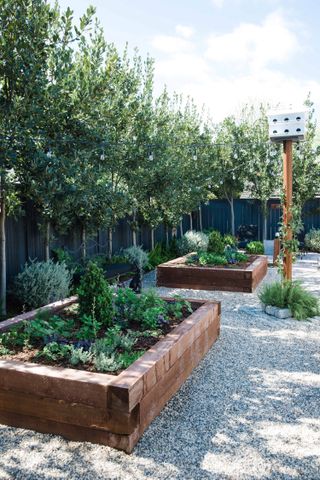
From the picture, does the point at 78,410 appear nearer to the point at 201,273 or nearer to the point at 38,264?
the point at 38,264

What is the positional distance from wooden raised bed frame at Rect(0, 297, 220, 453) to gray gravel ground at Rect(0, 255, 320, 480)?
3.7 inches

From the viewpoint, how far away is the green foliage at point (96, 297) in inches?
182

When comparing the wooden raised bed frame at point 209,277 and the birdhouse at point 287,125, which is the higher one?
the birdhouse at point 287,125

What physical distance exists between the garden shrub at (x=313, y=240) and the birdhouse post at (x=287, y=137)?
9.95 meters

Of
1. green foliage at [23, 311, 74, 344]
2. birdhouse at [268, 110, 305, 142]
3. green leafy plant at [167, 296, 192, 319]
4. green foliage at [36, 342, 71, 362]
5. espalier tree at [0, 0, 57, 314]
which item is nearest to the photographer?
green foliage at [36, 342, 71, 362]

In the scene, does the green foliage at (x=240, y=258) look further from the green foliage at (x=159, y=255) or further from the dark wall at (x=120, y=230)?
the green foliage at (x=159, y=255)

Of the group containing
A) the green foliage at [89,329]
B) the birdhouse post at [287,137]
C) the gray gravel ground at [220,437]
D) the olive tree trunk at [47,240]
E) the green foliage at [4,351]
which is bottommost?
the gray gravel ground at [220,437]

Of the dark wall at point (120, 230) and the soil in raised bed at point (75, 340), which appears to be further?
the dark wall at point (120, 230)

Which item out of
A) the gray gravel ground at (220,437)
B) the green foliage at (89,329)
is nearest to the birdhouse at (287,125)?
the gray gravel ground at (220,437)

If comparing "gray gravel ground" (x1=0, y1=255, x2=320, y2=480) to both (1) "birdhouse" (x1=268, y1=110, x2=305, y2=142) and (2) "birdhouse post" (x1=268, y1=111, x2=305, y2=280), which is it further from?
(1) "birdhouse" (x1=268, y1=110, x2=305, y2=142)

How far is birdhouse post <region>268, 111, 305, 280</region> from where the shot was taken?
7.02 metres

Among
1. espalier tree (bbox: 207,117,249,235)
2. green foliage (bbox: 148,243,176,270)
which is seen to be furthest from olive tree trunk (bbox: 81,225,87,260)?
espalier tree (bbox: 207,117,249,235)

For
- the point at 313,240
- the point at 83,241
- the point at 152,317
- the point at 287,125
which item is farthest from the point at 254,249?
the point at 152,317

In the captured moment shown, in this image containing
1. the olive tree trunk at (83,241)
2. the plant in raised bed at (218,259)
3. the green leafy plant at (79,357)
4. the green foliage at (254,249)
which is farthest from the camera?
the green foliage at (254,249)
